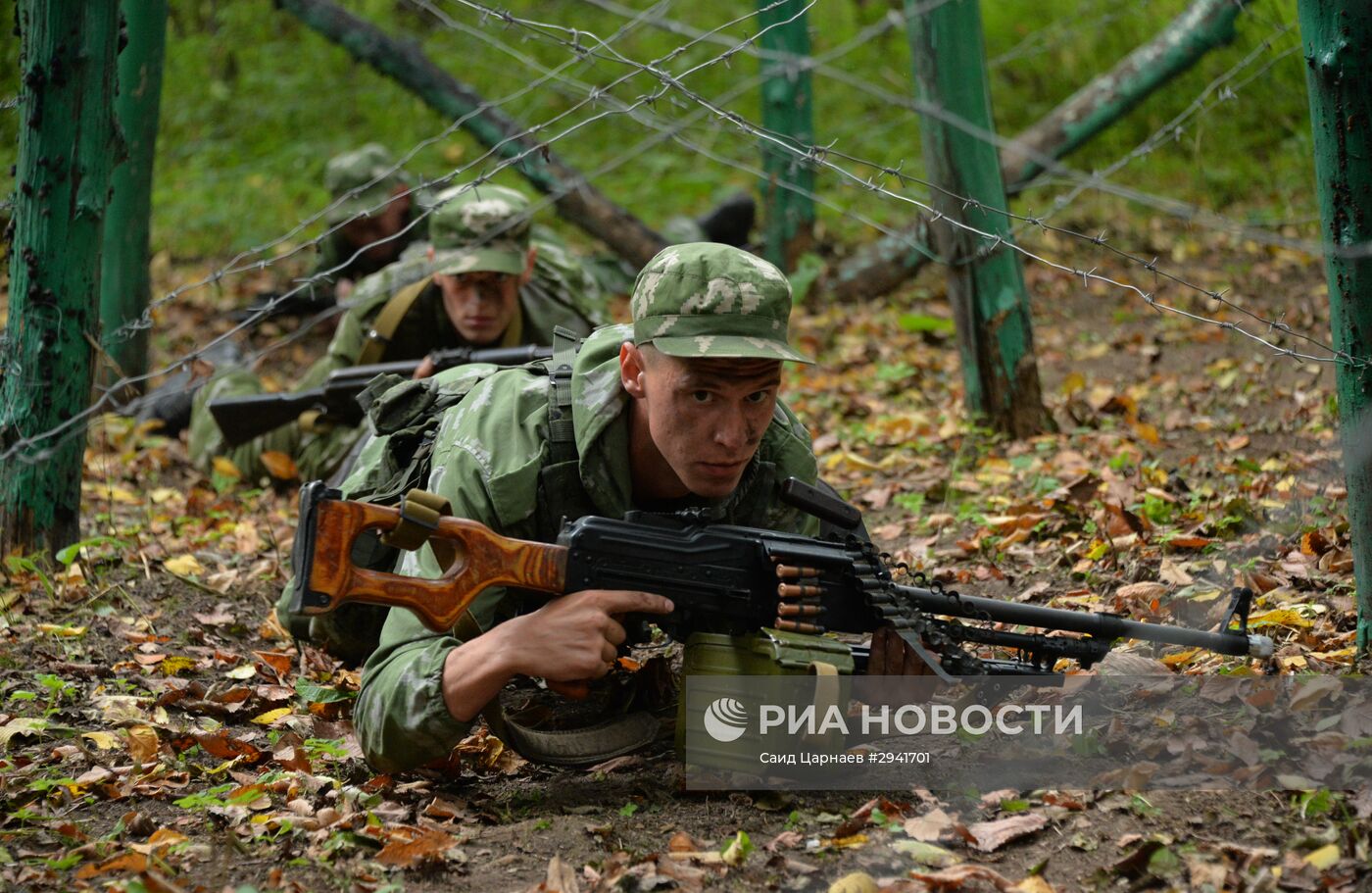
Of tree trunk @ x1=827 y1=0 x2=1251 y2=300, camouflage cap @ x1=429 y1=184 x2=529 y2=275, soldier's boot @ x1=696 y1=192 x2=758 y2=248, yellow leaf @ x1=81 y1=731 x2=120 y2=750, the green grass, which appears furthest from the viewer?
the green grass

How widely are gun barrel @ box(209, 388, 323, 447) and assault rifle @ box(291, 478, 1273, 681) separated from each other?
371 cm

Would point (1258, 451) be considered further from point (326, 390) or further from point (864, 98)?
point (864, 98)

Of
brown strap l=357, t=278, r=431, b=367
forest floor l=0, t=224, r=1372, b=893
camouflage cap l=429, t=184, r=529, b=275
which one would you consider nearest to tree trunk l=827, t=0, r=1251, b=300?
forest floor l=0, t=224, r=1372, b=893

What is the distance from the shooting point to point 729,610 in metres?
3.28

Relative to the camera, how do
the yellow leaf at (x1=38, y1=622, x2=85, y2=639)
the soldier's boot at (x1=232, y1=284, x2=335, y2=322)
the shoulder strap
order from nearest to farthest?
the shoulder strap, the yellow leaf at (x1=38, y1=622, x2=85, y2=639), the soldier's boot at (x1=232, y1=284, x2=335, y2=322)

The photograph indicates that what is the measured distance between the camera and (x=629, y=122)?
13.5 metres

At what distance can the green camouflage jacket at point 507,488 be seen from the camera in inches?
125

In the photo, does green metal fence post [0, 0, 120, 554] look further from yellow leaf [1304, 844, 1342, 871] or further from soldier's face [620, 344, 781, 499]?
yellow leaf [1304, 844, 1342, 871]

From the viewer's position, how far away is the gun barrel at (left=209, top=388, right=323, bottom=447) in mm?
6492

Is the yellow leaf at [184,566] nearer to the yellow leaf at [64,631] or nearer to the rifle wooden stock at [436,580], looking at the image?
the yellow leaf at [64,631]

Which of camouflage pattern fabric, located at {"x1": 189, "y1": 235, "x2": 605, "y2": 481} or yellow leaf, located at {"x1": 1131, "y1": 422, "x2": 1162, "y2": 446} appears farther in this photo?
camouflage pattern fabric, located at {"x1": 189, "y1": 235, "x2": 605, "y2": 481}

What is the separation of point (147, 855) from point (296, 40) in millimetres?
12599

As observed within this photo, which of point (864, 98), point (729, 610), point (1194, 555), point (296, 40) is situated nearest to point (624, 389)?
point (729, 610)

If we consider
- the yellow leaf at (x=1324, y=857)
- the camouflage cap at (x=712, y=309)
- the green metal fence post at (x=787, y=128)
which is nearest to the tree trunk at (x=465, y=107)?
the green metal fence post at (x=787, y=128)
